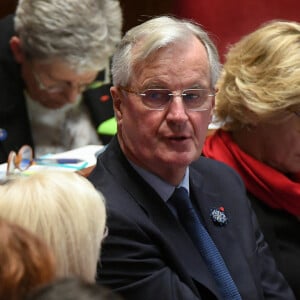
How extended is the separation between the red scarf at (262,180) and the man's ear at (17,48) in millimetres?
928

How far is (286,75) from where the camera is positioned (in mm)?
1964

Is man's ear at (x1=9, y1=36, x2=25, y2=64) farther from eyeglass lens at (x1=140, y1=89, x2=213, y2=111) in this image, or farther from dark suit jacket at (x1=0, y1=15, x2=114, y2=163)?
eyeglass lens at (x1=140, y1=89, x2=213, y2=111)

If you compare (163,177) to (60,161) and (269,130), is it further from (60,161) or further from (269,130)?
(60,161)

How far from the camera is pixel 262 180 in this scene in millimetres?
2055

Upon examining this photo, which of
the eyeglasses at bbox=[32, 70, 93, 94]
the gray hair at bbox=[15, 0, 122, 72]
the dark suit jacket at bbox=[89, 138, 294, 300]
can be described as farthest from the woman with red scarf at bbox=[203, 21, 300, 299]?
the eyeglasses at bbox=[32, 70, 93, 94]

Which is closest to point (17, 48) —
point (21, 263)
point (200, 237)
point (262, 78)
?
point (262, 78)

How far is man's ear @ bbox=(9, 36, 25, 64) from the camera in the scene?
264cm

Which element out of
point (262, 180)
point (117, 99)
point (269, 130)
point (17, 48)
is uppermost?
point (117, 99)

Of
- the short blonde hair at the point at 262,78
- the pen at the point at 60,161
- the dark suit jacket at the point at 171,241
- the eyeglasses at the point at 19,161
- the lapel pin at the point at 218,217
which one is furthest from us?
the pen at the point at 60,161

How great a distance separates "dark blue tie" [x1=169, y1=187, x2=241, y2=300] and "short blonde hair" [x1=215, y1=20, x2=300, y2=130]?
47 centimetres

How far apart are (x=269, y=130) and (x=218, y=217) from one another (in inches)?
17.6

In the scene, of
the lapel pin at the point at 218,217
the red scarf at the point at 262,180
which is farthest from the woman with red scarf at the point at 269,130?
the lapel pin at the point at 218,217

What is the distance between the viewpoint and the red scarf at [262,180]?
204 cm

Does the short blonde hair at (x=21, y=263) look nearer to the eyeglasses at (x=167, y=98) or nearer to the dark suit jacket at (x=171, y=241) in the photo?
the dark suit jacket at (x=171, y=241)
